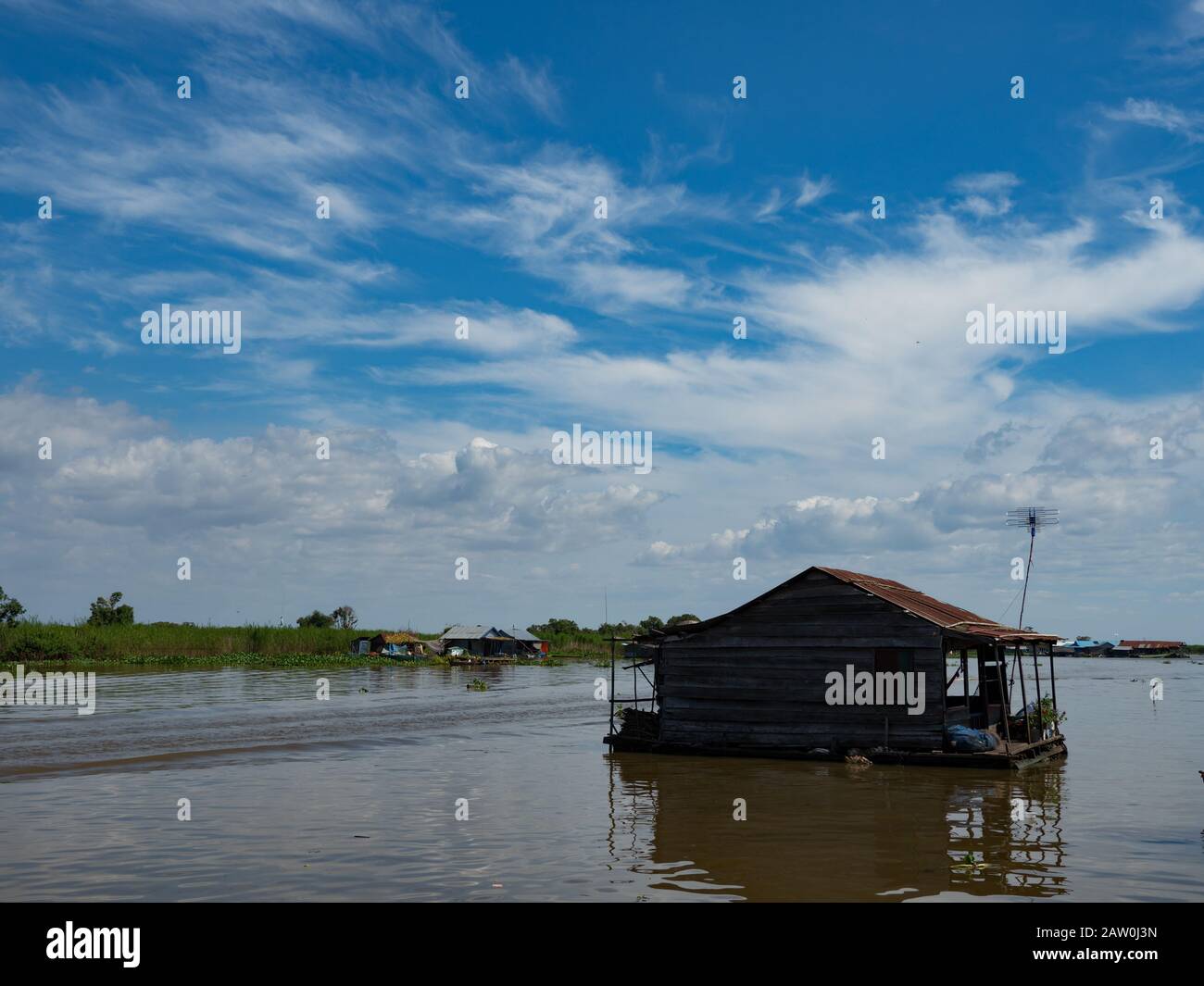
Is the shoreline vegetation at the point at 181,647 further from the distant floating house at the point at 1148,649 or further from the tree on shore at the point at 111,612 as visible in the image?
the distant floating house at the point at 1148,649

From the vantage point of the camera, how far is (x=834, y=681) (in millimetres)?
26500

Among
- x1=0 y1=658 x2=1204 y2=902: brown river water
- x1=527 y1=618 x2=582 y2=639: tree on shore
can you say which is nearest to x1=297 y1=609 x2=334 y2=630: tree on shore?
x1=527 y1=618 x2=582 y2=639: tree on shore

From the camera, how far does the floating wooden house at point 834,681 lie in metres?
25.7

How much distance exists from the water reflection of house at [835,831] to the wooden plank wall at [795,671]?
1050mm

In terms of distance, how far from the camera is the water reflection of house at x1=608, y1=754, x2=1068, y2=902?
47.8ft

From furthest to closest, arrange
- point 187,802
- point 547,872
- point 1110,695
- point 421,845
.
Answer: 1. point 1110,695
2. point 187,802
3. point 421,845
4. point 547,872

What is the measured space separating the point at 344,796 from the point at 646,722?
34.1ft

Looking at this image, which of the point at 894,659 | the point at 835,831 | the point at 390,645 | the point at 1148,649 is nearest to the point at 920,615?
the point at 894,659

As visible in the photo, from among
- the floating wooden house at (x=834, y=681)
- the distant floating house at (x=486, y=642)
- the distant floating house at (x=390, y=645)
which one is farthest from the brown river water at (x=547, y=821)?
the distant floating house at (x=486, y=642)

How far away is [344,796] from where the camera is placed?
22.6 meters

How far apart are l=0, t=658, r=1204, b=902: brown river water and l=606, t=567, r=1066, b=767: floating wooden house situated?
0.81 m
